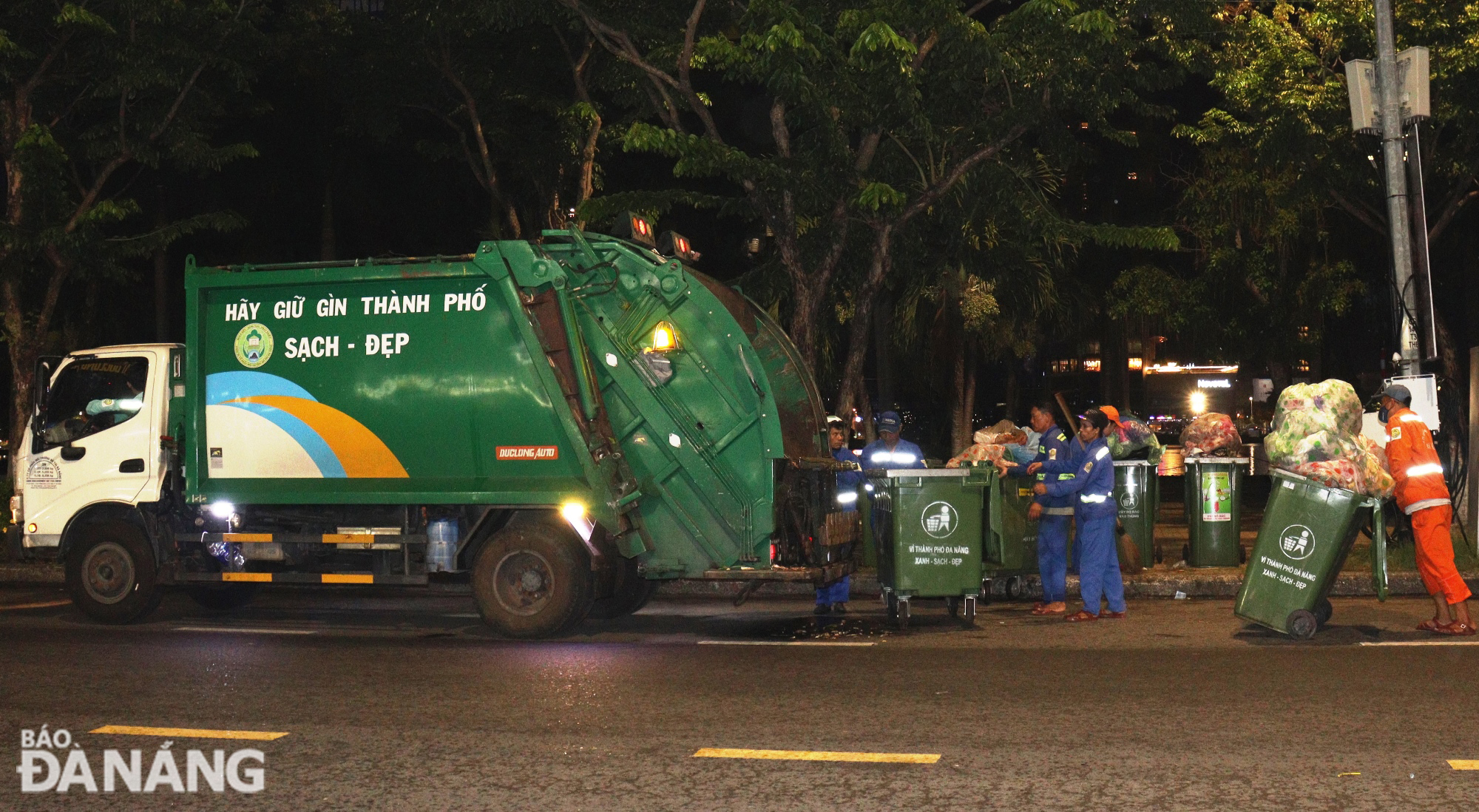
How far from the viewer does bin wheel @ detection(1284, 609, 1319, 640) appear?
346 inches

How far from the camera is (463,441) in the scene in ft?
31.8

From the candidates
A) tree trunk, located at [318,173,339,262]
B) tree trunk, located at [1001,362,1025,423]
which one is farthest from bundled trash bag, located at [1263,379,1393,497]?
tree trunk, located at [1001,362,1025,423]

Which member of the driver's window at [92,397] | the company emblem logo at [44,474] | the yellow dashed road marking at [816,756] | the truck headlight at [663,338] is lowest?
the yellow dashed road marking at [816,756]

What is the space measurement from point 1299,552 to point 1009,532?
8.17 ft

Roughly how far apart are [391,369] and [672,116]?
5.42 metres

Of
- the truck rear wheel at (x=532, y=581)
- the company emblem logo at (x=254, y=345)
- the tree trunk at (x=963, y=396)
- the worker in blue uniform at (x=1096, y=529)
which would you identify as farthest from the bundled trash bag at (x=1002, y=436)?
the tree trunk at (x=963, y=396)

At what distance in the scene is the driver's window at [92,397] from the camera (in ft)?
35.1

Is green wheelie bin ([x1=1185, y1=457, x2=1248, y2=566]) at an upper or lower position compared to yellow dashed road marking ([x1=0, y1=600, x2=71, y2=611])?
upper

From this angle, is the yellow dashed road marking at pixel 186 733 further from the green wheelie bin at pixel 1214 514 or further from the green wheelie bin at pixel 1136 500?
the green wheelie bin at pixel 1214 514

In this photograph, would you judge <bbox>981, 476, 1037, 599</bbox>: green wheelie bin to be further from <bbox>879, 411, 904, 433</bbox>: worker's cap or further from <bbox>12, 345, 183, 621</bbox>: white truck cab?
<bbox>12, 345, 183, 621</bbox>: white truck cab

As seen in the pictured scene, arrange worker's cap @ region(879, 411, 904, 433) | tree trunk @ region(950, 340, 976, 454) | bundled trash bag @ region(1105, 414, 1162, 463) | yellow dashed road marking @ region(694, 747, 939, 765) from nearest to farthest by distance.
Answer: yellow dashed road marking @ region(694, 747, 939, 765), worker's cap @ region(879, 411, 904, 433), bundled trash bag @ region(1105, 414, 1162, 463), tree trunk @ region(950, 340, 976, 454)

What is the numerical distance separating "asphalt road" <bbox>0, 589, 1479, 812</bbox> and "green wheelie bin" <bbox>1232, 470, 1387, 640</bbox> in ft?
0.85

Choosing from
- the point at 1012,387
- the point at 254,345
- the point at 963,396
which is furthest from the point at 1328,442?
the point at 1012,387

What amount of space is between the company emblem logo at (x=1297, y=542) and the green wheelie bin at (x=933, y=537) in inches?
81.5
